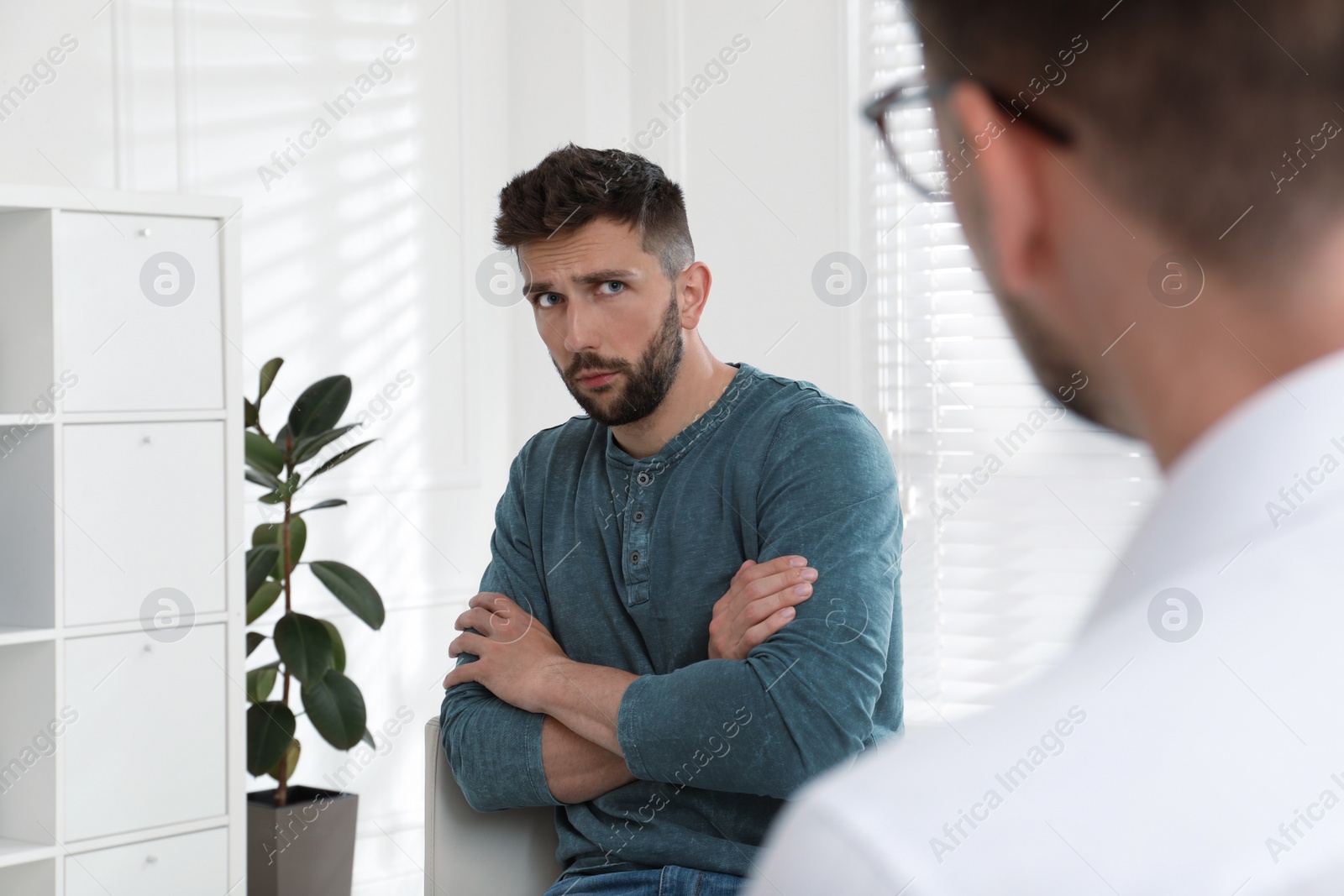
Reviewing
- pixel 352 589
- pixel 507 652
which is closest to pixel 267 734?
pixel 352 589

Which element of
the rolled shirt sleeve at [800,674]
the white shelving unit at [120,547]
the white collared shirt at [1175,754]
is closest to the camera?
the white collared shirt at [1175,754]

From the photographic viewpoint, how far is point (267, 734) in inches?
111

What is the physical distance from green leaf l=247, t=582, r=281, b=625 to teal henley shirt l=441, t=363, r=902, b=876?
3.56ft

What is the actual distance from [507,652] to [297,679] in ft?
3.92

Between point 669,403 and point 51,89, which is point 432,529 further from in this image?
point 669,403

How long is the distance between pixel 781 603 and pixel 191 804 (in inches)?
55.9

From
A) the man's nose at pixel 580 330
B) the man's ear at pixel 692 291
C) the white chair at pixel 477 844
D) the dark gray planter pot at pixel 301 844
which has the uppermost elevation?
the man's ear at pixel 692 291

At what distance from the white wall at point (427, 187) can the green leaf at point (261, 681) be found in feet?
1.55

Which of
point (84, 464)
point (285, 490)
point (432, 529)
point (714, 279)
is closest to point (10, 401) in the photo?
point (84, 464)

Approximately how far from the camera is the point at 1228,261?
1.20 ft

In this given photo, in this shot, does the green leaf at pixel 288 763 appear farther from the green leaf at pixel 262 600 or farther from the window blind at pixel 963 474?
the window blind at pixel 963 474

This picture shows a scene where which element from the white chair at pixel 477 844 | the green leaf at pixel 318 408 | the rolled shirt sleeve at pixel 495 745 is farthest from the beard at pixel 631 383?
the green leaf at pixel 318 408

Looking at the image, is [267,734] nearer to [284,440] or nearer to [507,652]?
[284,440]

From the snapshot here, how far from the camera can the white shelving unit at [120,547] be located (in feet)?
7.48
